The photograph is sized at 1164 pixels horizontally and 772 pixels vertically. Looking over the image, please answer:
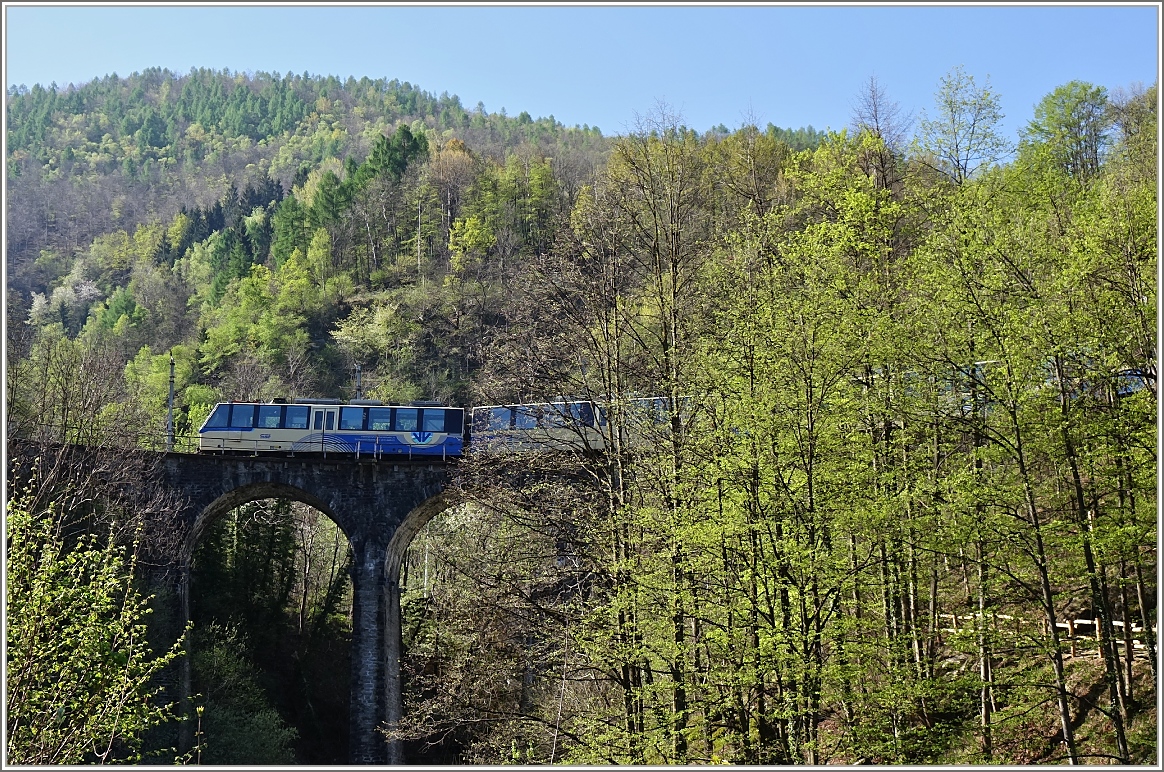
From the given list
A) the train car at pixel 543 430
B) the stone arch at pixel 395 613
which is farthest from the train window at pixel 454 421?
the train car at pixel 543 430

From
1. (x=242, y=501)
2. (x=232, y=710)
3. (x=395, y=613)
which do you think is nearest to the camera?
(x=232, y=710)

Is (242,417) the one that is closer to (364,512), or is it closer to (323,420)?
(323,420)

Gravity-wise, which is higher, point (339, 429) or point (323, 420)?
point (323, 420)

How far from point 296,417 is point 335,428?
122 cm

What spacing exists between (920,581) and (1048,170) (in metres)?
11.1

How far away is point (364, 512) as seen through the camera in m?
26.5

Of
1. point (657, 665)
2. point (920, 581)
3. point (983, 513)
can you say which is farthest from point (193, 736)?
point (983, 513)

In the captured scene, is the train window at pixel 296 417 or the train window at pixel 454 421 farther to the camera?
the train window at pixel 296 417

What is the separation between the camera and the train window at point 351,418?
94.1 feet

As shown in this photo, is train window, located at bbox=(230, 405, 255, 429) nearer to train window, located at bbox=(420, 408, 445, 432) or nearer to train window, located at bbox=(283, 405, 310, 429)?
train window, located at bbox=(283, 405, 310, 429)

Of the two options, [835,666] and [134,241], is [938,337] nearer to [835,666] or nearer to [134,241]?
[835,666]

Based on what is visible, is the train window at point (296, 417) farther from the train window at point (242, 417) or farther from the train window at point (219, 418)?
the train window at point (219, 418)

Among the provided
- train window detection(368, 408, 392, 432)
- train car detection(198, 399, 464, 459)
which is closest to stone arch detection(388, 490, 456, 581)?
train car detection(198, 399, 464, 459)

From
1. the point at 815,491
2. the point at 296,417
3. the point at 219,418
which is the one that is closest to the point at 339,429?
the point at 296,417
